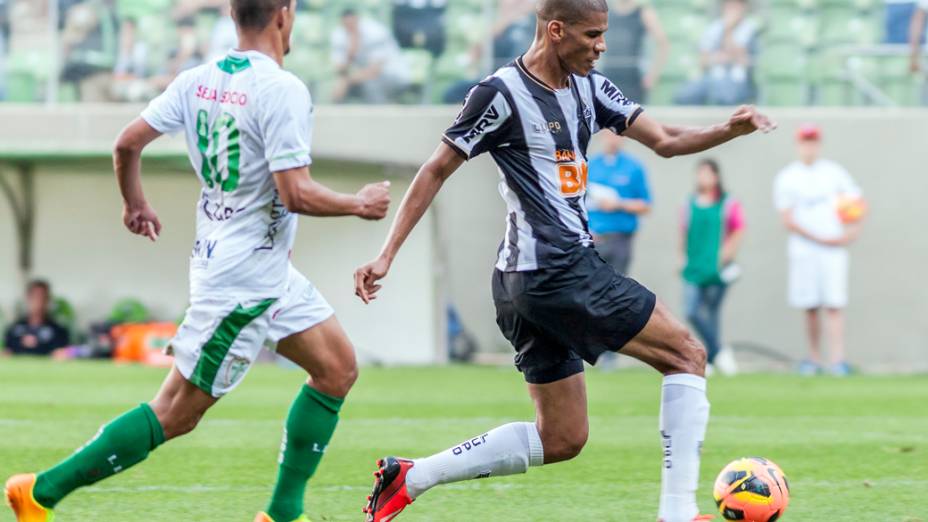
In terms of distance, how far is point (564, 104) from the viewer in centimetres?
596

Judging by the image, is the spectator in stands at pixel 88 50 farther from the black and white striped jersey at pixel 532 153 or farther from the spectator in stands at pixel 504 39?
the black and white striped jersey at pixel 532 153

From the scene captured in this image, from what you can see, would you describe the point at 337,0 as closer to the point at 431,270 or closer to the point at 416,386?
the point at 431,270

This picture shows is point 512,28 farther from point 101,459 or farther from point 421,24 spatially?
point 101,459

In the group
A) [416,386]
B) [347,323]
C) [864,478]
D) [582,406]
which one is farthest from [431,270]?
[582,406]

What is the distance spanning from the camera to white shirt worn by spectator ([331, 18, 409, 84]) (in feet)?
61.7

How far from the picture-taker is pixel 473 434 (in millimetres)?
9547

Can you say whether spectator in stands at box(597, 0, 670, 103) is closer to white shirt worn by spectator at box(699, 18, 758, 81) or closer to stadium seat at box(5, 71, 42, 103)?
white shirt worn by spectator at box(699, 18, 758, 81)

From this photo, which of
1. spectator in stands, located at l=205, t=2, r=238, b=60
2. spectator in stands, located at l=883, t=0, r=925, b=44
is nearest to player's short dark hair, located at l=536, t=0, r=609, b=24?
spectator in stands, located at l=205, t=2, r=238, b=60

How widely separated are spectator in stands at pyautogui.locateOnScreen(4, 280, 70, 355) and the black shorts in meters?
12.0

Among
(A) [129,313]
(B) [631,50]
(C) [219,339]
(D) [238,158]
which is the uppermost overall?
(B) [631,50]

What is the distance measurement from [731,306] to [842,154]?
217cm

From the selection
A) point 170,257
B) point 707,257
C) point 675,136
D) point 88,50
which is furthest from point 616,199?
point 675,136

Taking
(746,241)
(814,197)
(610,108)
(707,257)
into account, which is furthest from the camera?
(746,241)

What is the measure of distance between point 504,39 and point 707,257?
4068 mm
